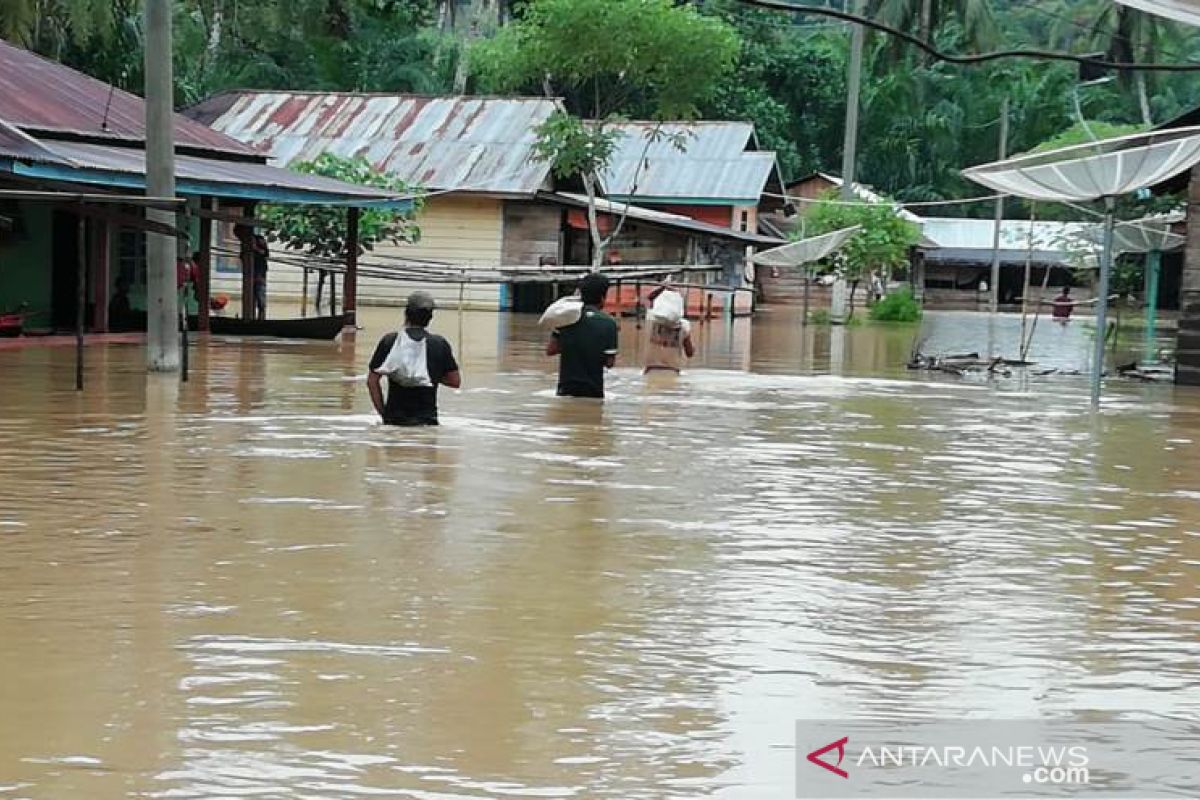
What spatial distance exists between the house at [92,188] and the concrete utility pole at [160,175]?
1.35 meters

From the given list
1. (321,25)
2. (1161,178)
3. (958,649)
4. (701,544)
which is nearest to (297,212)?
(321,25)

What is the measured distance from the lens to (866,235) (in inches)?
1703

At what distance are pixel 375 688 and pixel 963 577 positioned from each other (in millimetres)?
3370

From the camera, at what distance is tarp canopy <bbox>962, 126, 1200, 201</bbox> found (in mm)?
18219

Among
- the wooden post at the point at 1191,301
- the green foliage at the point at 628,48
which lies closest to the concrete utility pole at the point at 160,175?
the wooden post at the point at 1191,301

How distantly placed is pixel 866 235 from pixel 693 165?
6.20 meters

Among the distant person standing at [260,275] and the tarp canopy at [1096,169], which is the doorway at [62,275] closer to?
the distant person standing at [260,275]

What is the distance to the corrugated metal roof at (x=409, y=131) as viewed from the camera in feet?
132

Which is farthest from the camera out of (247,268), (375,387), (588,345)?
(247,268)

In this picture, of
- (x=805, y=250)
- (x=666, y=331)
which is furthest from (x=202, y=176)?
(x=805, y=250)

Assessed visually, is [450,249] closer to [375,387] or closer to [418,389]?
[418,389]

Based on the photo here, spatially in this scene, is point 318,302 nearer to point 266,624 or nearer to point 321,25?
point 321,25

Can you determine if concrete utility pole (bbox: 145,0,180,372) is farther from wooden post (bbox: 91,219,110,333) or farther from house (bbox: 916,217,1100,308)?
house (bbox: 916,217,1100,308)

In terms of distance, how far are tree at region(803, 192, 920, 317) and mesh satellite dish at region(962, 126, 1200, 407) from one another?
2291 centimetres
